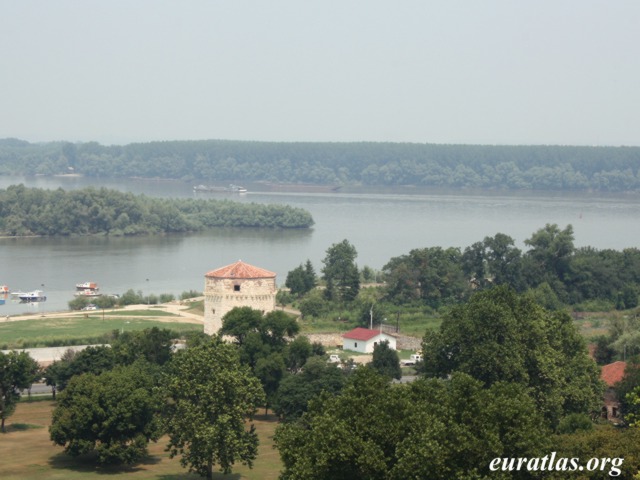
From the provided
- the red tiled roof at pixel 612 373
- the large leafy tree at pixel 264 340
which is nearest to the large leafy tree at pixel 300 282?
the large leafy tree at pixel 264 340

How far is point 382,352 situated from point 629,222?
7006cm

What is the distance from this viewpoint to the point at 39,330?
40406mm

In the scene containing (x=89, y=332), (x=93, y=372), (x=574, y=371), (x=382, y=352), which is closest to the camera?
(x=574, y=371)

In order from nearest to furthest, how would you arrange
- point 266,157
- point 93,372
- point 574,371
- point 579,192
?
point 574,371
point 93,372
point 579,192
point 266,157

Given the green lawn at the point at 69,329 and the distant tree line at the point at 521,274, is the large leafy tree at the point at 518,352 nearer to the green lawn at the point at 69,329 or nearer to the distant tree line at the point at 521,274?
the green lawn at the point at 69,329

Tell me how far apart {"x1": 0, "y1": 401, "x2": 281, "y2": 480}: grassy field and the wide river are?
76.3 feet

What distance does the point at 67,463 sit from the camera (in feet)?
78.7

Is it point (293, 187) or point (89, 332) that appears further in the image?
point (293, 187)

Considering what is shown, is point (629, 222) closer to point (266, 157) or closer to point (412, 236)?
point (412, 236)

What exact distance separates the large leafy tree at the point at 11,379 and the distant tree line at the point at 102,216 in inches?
2132

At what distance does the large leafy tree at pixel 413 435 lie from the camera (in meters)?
17.9

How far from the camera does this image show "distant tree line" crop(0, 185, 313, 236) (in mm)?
81938

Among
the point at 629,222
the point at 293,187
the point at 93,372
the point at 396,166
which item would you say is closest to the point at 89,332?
the point at 93,372

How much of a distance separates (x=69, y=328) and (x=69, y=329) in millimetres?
287
